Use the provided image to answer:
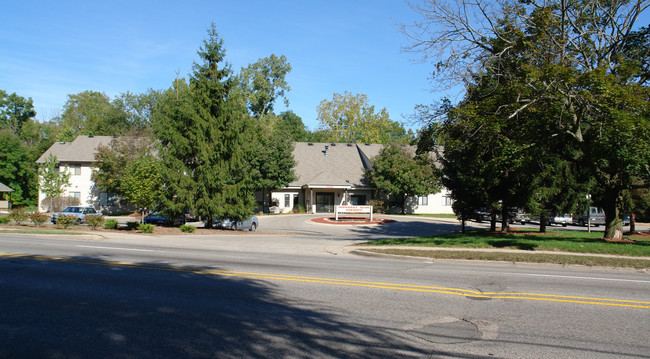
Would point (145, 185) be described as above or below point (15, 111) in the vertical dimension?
below

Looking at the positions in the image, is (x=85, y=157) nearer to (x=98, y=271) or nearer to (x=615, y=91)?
(x=98, y=271)

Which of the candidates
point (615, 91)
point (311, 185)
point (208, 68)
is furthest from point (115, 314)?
point (311, 185)

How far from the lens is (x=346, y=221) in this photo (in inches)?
1404

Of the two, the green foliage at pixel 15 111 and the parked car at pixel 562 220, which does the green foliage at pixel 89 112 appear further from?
the parked car at pixel 562 220

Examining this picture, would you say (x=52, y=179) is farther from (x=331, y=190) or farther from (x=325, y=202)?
(x=331, y=190)

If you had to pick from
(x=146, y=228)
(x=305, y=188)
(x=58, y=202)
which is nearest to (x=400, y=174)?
(x=305, y=188)

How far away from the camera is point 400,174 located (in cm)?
4294

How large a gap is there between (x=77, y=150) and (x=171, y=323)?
158ft

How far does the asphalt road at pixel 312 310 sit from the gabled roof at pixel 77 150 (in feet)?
124

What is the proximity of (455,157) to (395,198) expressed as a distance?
23.9m

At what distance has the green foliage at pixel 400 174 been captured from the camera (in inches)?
1697

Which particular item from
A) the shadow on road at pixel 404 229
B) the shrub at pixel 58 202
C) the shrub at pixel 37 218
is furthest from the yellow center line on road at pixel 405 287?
the shrub at pixel 58 202

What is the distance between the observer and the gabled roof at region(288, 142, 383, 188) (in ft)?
153

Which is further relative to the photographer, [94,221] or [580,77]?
[94,221]
